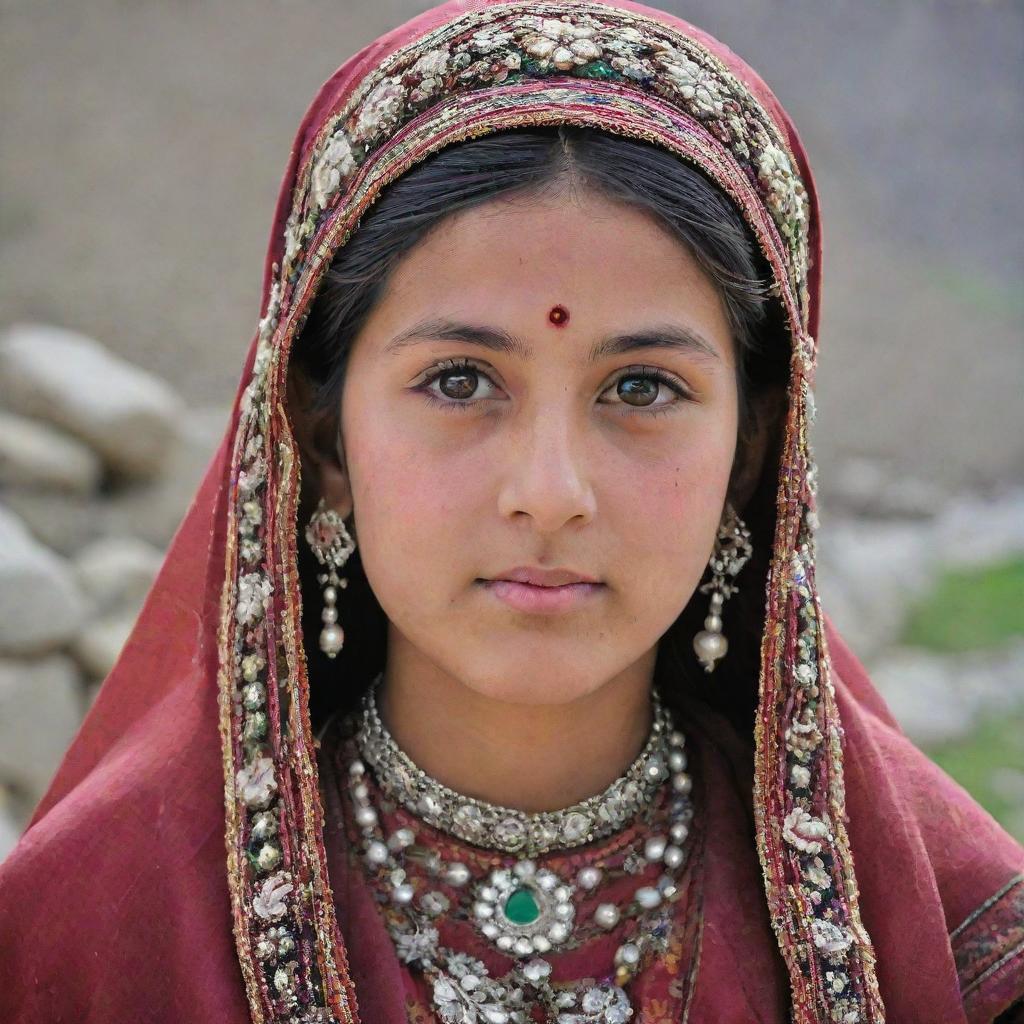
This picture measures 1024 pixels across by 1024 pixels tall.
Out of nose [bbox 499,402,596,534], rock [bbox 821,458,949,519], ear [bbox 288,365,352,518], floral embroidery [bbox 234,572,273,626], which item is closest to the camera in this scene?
nose [bbox 499,402,596,534]

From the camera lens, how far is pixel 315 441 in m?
2.06

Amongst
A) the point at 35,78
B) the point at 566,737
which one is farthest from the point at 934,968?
the point at 35,78

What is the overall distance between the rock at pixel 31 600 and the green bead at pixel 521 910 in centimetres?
272

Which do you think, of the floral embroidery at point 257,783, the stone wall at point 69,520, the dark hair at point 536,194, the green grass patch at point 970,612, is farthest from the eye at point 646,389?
the green grass patch at point 970,612

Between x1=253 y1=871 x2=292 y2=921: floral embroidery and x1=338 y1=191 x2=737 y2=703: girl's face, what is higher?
x1=338 y1=191 x2=737 y2=703: girl's face

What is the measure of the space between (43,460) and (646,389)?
149 inches

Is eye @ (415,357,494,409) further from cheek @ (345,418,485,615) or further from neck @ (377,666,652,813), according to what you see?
neck @ (377,666,652,813)

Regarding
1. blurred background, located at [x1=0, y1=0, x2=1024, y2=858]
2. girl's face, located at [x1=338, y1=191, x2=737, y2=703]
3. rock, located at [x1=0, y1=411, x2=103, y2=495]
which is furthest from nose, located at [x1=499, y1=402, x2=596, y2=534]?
rock, located at [x1=0, y1=411, x2=103, y2=495]

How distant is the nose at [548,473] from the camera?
1.72 m

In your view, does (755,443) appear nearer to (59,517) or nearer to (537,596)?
(537,596)

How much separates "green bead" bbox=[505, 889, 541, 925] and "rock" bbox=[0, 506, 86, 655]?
107 inches

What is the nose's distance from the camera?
1725mm

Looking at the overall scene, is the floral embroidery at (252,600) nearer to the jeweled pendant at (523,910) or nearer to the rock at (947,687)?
the jeweled pendant at (523,910)

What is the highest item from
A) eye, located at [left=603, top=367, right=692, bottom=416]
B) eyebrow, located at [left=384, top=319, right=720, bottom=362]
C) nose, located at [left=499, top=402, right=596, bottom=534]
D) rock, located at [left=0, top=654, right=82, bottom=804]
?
rock, located at [left=0, top=654, right=82, bottom=804]
